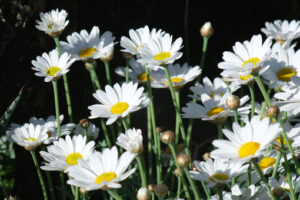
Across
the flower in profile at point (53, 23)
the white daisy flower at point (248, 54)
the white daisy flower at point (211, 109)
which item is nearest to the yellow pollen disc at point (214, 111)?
the white daisy flower at point (211, 109)

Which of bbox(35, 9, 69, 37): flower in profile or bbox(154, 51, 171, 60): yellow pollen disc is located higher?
bbox(35, 9, 69, 37): flower in profile

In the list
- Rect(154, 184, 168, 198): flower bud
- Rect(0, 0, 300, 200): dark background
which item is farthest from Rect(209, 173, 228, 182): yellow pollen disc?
Rect(0, 0, 300, 200): dark background

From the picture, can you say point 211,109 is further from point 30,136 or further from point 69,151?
point 30,136

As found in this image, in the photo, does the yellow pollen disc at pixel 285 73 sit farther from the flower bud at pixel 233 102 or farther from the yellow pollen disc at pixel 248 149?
A: the yellow pollen disc at pixel 248 149

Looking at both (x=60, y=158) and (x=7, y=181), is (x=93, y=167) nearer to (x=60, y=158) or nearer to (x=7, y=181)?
(x=60, y=158)

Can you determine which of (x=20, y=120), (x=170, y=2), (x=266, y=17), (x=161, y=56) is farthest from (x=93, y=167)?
(x=266, y=17)

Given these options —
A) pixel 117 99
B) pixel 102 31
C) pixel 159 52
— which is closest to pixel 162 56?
pixel 159 52

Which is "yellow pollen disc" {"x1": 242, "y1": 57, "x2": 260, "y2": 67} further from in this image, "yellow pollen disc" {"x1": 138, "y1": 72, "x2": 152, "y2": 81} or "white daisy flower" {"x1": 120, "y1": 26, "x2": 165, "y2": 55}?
"yellow pollen disc" {"x1": 138, "y1": 72, "x2": 152, "y2": 81}
